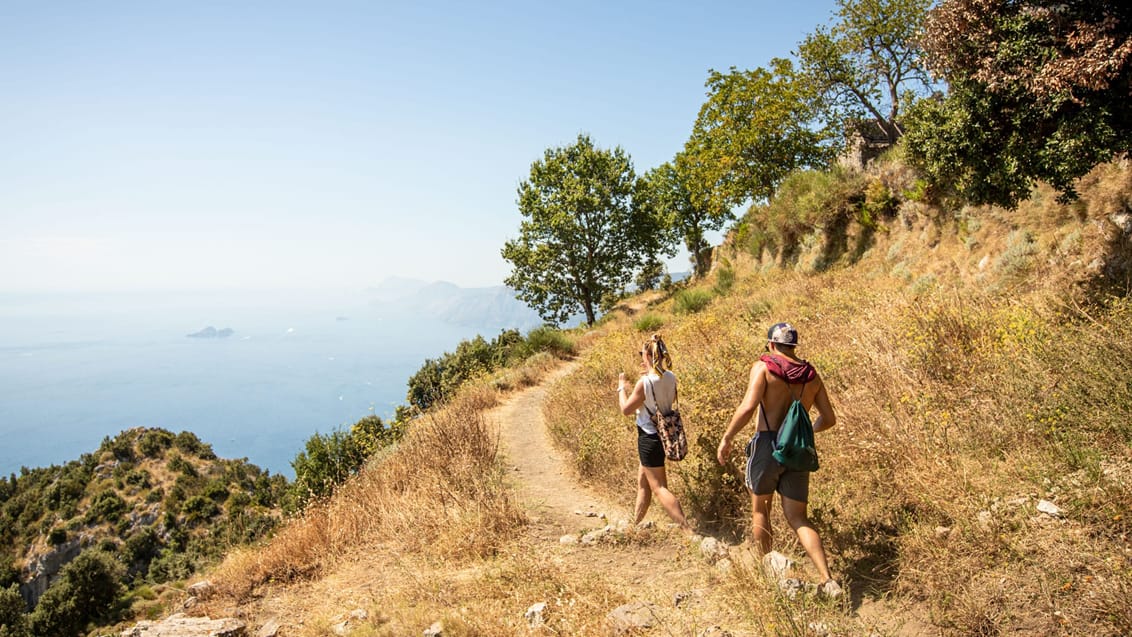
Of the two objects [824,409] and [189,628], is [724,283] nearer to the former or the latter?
[824,409]

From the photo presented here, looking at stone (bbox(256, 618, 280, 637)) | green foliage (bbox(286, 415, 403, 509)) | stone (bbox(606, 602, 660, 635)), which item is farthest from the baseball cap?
green foliage (bbox(286, 415, 403, 509))

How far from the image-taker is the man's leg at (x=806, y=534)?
4121mm

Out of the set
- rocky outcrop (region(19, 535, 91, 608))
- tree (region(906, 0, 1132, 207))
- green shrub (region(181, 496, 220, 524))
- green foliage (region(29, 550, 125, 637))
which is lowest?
rocky outcrop (region(19, 535, 91, 608))

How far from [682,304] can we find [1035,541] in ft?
51.8

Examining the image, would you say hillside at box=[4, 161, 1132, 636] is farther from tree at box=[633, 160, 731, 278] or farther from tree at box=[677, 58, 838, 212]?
tree at box=[633, 160, 731, 278]

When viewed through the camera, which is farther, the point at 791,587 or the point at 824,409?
the point at 824,409

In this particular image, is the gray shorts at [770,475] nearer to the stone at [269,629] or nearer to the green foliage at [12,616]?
the stone at [269,629]

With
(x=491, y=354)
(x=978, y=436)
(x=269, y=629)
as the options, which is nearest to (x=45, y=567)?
(x=491, y=354)

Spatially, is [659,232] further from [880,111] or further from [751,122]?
[880,111]

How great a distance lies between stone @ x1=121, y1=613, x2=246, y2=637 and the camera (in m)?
5.37

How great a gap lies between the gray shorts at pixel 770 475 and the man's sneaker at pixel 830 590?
636mm

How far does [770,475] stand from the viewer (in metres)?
4.46

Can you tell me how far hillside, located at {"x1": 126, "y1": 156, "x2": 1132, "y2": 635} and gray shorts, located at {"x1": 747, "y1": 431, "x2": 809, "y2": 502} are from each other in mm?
674

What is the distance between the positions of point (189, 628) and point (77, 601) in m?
47.5
